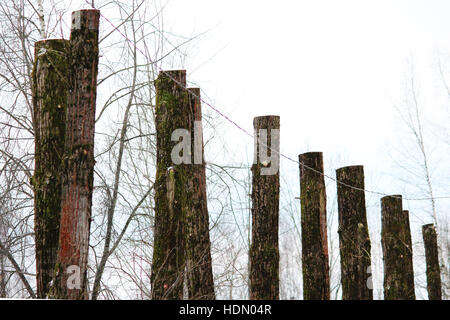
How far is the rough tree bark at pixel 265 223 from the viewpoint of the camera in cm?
772

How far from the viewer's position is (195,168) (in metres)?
7.49

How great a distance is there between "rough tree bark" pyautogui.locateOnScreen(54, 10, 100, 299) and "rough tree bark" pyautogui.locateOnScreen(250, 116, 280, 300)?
2752 mm

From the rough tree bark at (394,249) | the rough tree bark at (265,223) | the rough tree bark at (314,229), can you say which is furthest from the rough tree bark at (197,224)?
the rough tree bark at (394,249)

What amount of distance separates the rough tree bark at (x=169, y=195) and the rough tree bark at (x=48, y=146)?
1.23 metres

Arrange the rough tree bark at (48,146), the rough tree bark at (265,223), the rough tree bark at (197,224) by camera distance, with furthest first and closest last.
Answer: the rough tree bark at (265,223), the rough tree bark at (197,224), the rough tree bark at (48,146)

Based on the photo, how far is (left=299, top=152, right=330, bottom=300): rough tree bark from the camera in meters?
8.61

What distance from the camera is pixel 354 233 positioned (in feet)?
30.1

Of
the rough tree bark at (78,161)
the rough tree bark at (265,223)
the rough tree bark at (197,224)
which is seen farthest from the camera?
the rough tree bark at (265,223)

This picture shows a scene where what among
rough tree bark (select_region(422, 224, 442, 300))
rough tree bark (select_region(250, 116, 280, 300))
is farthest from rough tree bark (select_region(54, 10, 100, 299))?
rough tree bark (select_region(422, 224, 442, 300))

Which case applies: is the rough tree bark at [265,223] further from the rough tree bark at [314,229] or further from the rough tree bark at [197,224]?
the rough tree bark at [314,229]
